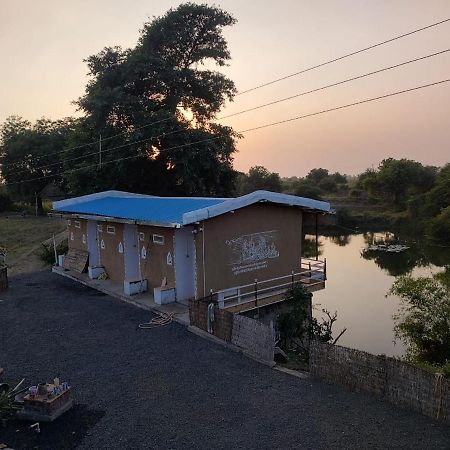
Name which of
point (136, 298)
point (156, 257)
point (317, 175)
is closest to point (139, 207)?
point (156, 257)

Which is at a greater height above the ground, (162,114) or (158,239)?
(162,114)

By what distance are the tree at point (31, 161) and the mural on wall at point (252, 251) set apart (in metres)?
39.4

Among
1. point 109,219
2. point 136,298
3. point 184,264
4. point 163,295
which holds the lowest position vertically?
point 136,298

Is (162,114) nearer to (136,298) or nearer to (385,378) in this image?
(136,298)

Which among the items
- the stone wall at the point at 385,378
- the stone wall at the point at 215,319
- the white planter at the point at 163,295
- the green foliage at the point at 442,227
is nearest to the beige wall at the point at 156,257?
the white planter at the point at 163,295

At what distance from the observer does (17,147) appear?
5128 cm

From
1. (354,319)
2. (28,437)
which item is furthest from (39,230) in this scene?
(28,437)

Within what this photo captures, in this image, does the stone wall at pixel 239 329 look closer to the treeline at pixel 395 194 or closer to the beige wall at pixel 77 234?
the beige wall at pixel 77 234

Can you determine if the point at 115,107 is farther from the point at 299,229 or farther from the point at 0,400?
the point at 0,400

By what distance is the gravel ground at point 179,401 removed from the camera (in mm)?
7852

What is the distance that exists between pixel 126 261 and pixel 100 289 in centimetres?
158

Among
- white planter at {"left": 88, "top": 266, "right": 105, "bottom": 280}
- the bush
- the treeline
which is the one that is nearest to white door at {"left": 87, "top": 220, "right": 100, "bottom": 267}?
white planter at {"left": 88, "top": 266, "right": 105, "bottom": 280}

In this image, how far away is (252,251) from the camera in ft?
53.9

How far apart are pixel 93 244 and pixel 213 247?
8.72m
